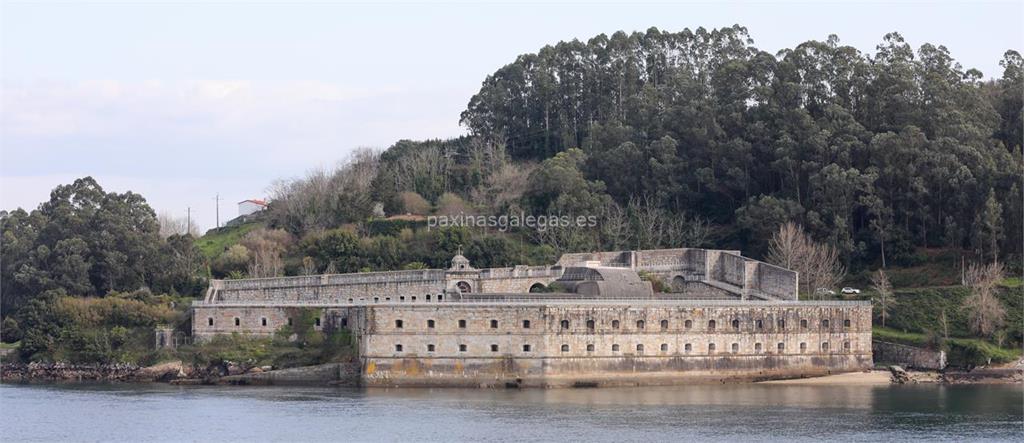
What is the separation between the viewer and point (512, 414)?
66375 mm

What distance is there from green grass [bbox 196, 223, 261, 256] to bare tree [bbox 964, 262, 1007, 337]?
40.1 m

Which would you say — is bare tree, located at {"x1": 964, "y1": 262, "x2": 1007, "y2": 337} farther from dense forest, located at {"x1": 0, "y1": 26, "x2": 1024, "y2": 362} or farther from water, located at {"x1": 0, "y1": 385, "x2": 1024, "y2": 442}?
water, located at {"x1": 0, "y1": 385, "x2": 1024, "y2": 442}

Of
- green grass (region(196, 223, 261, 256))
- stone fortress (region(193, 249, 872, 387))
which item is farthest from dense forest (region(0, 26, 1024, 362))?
stone fortress (region(193, 249, 872, 387))

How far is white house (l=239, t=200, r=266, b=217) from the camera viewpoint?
4486 inches

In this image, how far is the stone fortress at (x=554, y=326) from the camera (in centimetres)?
7500

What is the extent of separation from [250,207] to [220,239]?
356 inches

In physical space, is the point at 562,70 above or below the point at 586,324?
above

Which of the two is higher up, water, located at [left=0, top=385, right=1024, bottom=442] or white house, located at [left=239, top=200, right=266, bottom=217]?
white house, located at [left=239, top=200, right=266, bottom=217]

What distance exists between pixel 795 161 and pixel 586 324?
22.9m

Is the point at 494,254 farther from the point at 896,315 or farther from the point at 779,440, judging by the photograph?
the point at 779,440

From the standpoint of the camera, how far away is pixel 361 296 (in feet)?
279

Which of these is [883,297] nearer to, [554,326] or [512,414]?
[554,326]

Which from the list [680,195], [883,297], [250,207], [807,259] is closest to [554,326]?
[807,259]

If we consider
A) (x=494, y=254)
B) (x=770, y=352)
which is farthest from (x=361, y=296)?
(x=770, y=352)
